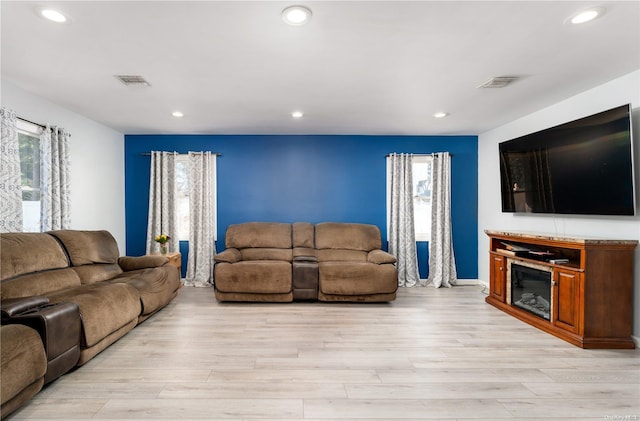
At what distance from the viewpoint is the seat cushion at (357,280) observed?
404cm

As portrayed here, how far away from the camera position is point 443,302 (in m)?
4.16

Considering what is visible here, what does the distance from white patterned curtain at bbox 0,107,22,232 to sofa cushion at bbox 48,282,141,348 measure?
0.93 m

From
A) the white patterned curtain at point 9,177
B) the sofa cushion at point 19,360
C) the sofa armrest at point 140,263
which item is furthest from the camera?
the sofa armrest at point 140,263

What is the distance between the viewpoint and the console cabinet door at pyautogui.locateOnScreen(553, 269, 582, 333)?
9.28 ft

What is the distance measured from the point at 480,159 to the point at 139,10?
4960 mm

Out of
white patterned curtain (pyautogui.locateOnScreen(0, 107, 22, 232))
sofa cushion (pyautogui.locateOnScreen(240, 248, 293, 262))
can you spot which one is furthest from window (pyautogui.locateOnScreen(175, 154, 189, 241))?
white patterned curtain (pyautogui.locateOnScreen(0, 107, 22, 232))

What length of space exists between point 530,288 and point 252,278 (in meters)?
3.23

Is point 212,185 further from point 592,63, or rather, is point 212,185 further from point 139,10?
point 592,63

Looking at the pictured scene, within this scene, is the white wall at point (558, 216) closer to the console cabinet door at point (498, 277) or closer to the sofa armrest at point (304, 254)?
the console cabinet door at point (498, 277)

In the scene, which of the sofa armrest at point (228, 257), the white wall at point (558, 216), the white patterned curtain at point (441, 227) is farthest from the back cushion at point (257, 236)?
the white wall at point (558, 216)

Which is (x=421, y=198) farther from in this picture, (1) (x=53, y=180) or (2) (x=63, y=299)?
(1) (x=53, y=180)

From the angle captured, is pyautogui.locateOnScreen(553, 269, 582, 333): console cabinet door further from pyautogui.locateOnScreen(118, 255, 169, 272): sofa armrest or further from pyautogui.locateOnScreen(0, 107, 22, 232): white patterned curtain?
pyautogui.locateOnScreen(0, 107, 22, 232): white patterned curtain

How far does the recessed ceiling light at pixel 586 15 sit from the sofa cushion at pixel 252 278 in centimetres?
354

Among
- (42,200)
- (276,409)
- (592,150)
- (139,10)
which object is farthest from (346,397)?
(42,200)
